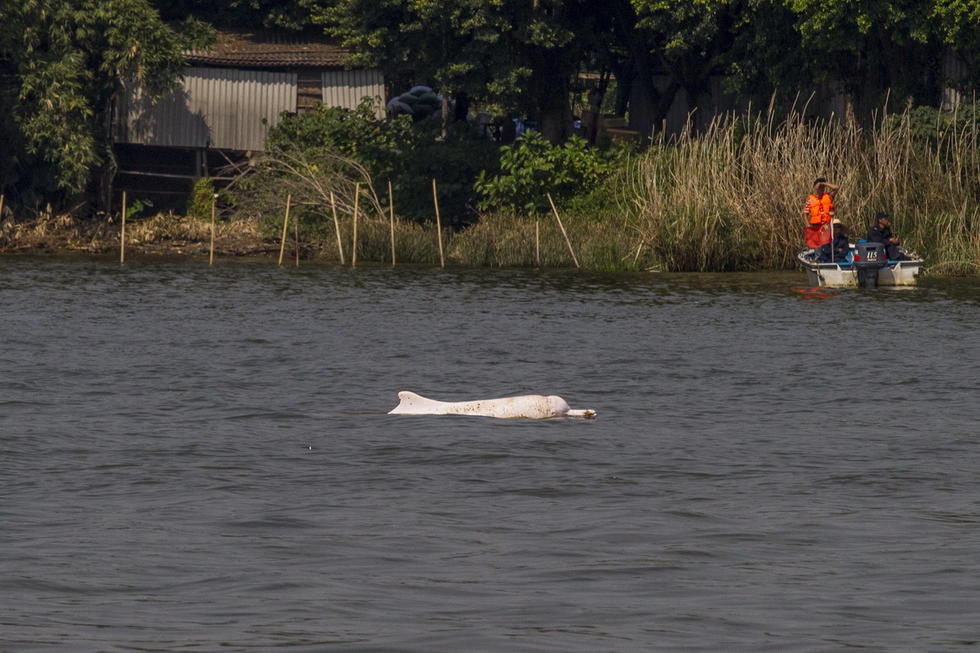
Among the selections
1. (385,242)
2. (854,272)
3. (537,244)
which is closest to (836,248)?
(854,272)

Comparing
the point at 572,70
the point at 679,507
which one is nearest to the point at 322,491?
the point at 679,507

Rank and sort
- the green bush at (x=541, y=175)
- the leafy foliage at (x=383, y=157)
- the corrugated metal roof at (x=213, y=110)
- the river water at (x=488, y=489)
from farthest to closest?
the corrugated metal roof at (x=213, y=110) → the leafy foliage at (x=383, y=157) → the green bush at (x=541, y=175) → the river water at (x=488, y=489)

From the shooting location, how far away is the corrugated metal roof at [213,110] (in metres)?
42.0

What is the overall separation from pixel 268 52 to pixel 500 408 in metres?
29.3

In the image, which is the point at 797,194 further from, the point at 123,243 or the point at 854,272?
the point at 123,243

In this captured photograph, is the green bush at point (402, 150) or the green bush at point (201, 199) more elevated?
the green bush at point (402, 150)

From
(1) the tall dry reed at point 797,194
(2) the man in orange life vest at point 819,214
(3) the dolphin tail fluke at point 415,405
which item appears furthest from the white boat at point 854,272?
(3) the dolphin tail fluke at point 415,405

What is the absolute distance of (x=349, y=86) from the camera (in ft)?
139

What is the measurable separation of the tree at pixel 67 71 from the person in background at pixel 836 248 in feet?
56.0

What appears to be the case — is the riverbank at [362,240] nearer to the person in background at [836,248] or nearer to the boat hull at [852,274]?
the person in background at [836,248]

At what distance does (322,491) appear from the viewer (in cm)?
1111

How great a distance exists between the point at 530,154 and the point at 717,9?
199 inches

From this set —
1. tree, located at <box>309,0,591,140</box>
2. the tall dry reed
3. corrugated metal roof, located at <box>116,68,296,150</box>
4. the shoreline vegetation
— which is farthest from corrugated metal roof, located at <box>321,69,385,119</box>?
the tall dry reed

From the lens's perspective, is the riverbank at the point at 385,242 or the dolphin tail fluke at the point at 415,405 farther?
the riverbank at the point at 385,242
